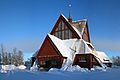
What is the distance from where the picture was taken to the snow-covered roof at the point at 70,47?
107ft

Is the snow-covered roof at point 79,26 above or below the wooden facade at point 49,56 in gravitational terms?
above

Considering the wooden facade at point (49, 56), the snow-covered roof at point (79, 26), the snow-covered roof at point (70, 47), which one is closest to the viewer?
the wooden facade at point (49, 56)

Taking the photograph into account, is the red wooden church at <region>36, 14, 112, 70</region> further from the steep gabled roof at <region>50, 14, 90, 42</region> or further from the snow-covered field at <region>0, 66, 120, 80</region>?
the snow-covered field at <region>0, 66, 120, 80</region>

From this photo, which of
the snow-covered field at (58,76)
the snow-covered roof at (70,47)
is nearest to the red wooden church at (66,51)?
the snow-covered roof at (70,47)

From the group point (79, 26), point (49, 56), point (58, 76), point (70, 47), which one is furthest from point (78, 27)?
point (58, 76)

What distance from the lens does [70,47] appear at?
36156 millimetres

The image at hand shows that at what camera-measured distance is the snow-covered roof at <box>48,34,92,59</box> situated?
107ft

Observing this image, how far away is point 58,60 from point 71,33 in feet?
30.9

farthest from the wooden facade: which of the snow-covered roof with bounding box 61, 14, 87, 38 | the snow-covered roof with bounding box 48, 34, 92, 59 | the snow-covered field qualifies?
the snow-covered field

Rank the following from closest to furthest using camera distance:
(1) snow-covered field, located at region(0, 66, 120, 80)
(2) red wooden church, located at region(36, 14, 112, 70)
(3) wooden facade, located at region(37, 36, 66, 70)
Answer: (1) snow-covered field, located at region(0, 66, 120, 80)
(3) wooden facade, located at region(37, 36, 66, 70)
(2) red wooden church, located at region(36, 14, 112, 70)

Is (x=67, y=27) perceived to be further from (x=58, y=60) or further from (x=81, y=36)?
(x=58, y=60)

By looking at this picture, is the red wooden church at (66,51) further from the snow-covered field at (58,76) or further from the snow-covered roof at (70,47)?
the snow-covered field at (58,76)

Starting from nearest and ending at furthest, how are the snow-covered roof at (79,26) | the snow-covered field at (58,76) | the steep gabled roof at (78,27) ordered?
the snow-covered field at (58,76) < the steep gabled roof at (78,27) < the snow-covered roof at (79,26)

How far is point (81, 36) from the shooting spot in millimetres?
38875
